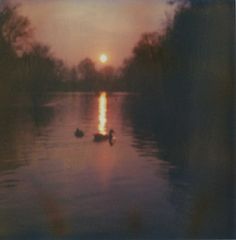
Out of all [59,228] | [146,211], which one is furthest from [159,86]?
[59,228]

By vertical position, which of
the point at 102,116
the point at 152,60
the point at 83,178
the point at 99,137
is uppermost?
the point at 152,60

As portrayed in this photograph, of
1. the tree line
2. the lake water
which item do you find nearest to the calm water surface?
the lake water

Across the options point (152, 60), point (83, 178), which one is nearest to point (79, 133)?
point (83, 178)

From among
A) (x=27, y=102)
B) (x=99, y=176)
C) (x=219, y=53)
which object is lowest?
(x=99, y=176)

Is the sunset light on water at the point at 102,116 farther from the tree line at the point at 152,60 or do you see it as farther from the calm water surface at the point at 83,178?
the tree line at the point at 152,60

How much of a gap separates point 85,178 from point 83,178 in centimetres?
1

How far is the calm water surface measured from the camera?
13.6 ft

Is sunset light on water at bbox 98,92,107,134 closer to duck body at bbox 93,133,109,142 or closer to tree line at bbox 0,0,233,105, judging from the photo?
duck body at bbox 93,133,109,142

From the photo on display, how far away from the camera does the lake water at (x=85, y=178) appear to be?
415 cm

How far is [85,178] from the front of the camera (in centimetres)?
420

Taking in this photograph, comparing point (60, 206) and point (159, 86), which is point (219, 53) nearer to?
point (159, 86)

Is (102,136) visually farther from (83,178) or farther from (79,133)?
(83,178)

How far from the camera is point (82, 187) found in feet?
13.8

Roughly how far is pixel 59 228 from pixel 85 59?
0.94m
